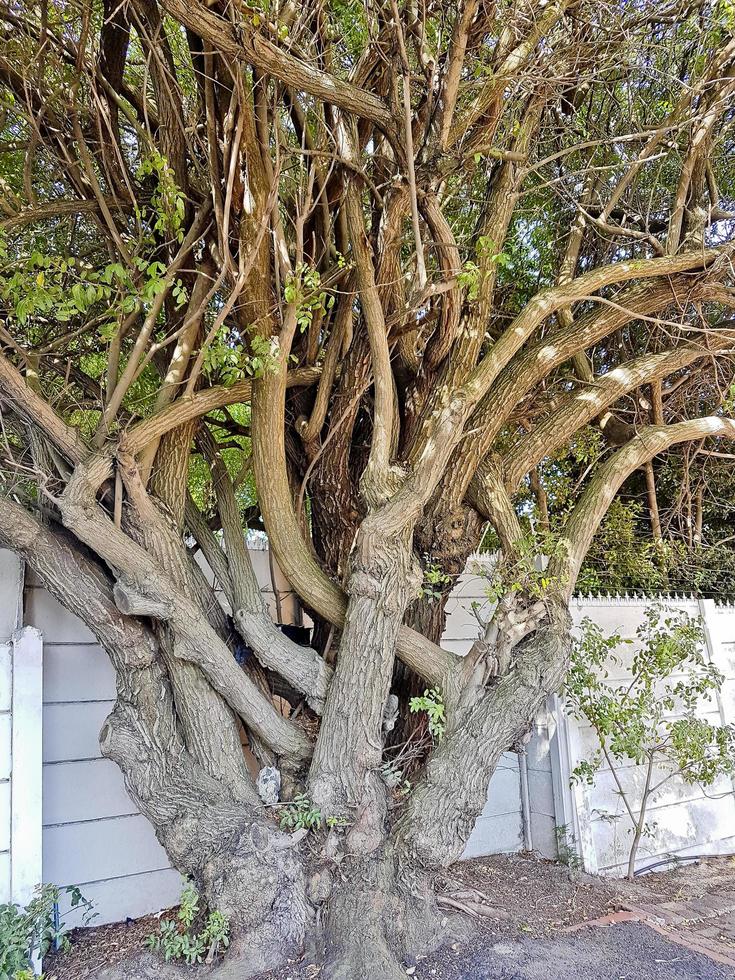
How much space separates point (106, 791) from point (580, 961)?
2.34 meters

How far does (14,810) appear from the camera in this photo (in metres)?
2.82

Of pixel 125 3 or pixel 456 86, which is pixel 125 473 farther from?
pixel 456 86

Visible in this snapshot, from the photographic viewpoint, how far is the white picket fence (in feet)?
9.56

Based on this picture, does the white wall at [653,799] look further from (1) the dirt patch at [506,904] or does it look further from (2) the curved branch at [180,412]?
(2) the curved branch at [180,412]

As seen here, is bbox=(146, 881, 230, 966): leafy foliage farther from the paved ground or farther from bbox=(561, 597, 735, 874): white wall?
bbox=(561, 597, 735, 874): white wall

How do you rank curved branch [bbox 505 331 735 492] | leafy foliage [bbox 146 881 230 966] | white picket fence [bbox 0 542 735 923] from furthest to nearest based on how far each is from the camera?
curved branch [bbox 505 331 735 492] → white picket fence [bbox 0 542 735 923] → leafy foliage [bbox 146 881 230 966]

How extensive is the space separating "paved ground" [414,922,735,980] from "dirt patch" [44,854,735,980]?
2 cm

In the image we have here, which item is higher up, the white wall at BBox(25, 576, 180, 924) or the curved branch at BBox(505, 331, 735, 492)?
the curved branch at BBox(505, 331, 735, 492)

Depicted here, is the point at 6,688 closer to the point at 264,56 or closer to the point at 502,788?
the point at 264,56

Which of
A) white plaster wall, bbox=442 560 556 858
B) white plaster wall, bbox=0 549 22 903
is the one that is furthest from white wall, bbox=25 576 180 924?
white plaster wall, bbox=442 560 556 858

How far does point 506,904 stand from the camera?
11.2 feet

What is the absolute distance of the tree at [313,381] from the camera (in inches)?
109

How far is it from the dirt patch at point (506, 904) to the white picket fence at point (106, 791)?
0.58 ft

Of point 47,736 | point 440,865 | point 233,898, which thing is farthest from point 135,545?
point 440,865
